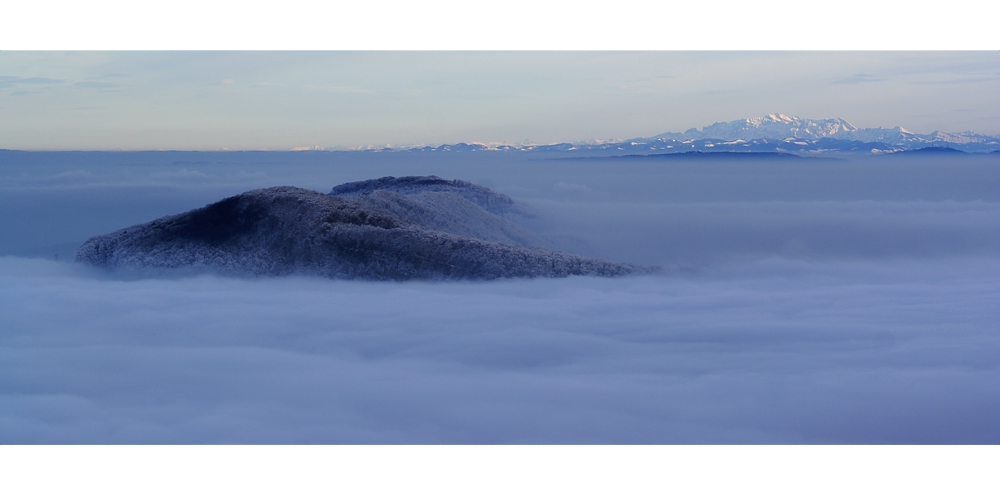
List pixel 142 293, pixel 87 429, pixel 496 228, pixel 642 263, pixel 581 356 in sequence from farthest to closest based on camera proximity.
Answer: pixel 496 228 → pixel 642 263 → pixel 142 293 → pixel 581 356 → pixel 87 429

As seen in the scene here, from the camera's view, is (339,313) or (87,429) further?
(339,313)

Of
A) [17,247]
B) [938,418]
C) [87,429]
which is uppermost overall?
[17,247]

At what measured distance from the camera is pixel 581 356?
30.9ft

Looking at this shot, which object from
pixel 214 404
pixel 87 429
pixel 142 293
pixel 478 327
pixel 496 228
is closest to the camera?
pixel 87 429

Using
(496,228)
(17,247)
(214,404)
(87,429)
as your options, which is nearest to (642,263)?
(496,228)

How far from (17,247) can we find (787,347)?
68.9ft

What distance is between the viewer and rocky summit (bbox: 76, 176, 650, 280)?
12.3m

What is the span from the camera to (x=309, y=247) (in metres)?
12.8

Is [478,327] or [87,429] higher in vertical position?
[478,327]

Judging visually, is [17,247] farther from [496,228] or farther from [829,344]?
[829,344]

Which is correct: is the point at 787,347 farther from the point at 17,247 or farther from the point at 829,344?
the point at 17,247

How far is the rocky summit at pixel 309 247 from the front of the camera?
12.3 meters

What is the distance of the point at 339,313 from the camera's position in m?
10.8

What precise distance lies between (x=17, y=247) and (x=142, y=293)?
11071mm
